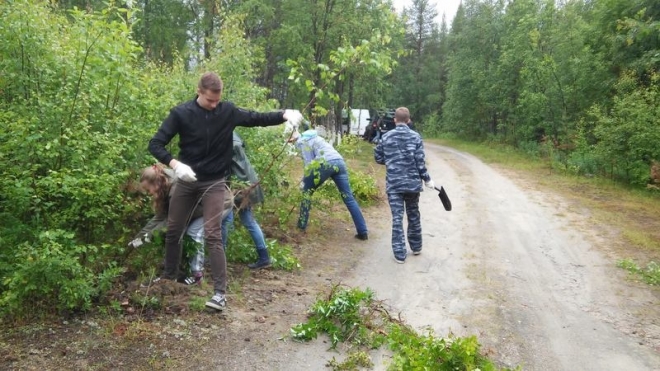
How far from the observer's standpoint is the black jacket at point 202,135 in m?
3.98

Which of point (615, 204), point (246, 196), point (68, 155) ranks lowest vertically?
point (615, 204)

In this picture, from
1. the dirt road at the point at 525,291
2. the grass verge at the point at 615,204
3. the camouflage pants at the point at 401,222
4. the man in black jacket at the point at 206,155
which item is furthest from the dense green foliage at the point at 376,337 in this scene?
the grass verge at the point at 615,204

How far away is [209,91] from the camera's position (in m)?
3.98

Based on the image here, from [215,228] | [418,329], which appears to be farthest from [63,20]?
[418,329]

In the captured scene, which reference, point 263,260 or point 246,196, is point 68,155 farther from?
point 263,260

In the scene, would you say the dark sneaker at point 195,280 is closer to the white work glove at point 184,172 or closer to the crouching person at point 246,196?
the crouching person at point 246,196

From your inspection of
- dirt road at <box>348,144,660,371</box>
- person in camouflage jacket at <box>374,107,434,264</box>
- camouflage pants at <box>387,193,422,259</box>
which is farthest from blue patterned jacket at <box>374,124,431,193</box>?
dirt road at <box>348,144,660,371</box>

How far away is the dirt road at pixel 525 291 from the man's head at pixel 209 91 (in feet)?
7.96

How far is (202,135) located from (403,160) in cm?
302

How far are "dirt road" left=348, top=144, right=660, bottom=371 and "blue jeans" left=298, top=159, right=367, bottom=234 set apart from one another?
1.73 feet

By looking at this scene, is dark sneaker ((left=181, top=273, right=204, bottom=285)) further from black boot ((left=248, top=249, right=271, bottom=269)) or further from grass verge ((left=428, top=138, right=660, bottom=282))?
grass verge ((left=428, top=138, right=660, bottom=282))

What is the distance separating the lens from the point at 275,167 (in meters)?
6.14

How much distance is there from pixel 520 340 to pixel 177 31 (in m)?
21.6

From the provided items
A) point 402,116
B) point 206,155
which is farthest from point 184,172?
point 402,116
